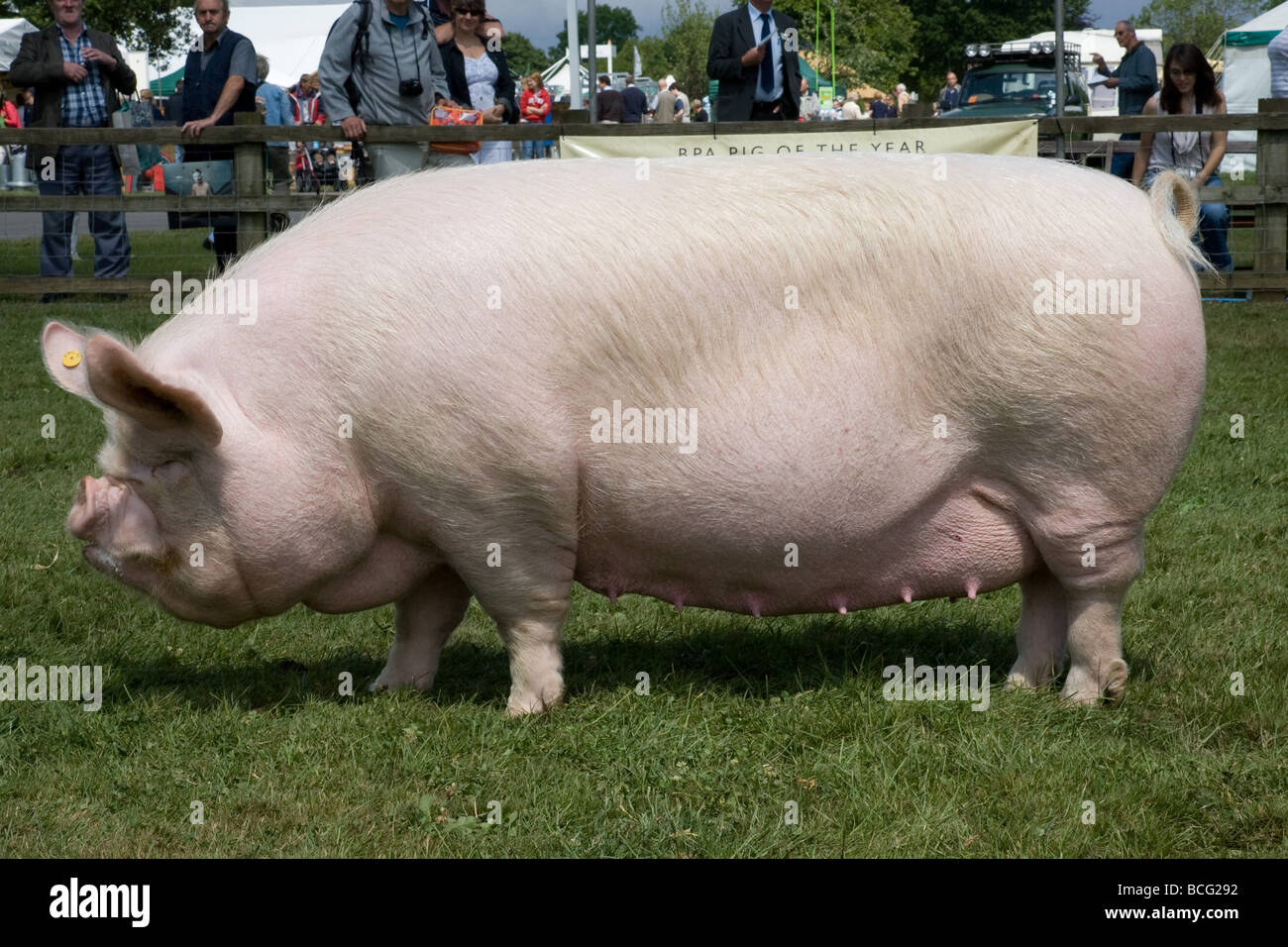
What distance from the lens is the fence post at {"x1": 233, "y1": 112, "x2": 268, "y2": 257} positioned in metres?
12.1

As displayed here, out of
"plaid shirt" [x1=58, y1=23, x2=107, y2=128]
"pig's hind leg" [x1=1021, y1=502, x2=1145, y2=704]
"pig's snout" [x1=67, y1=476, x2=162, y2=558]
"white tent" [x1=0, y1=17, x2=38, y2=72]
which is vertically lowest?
"pig's hind leg" [x1=1021, y1=502, x2=1145, y2=704]

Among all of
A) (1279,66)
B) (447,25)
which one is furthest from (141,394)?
(1279,66)

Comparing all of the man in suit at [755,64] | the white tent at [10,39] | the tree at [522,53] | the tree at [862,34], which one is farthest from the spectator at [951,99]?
the tree at [522,53]

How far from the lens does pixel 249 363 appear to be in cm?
392

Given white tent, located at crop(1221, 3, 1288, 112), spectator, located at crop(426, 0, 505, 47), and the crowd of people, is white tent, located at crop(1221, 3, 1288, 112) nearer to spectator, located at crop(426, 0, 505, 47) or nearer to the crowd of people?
the crowd of people

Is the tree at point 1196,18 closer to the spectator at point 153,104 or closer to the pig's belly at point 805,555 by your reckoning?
the spectator at point 153,104

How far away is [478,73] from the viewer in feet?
38.5

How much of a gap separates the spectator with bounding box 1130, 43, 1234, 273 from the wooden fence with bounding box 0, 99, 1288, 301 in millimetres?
208

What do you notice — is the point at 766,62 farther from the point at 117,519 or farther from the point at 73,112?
the point at 117,519

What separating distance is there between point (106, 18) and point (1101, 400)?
37112mm

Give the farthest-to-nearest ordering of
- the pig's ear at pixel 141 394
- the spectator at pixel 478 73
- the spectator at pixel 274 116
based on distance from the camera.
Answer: the spectator at pixel 274 116 < the spectator at pixel 478 73 < the pig's ear at pixel 141 394

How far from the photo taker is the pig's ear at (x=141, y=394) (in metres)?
3.64

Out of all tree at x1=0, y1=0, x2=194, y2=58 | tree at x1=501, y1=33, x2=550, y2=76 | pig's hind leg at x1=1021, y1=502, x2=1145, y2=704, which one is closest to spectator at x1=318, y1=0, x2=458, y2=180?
pig's hind leg at x1=1021, y1=502, x2=1145, y2=704
